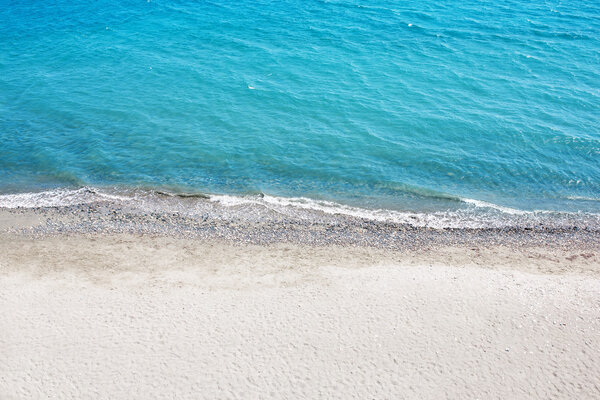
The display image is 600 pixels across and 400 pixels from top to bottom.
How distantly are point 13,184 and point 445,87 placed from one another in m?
30.3

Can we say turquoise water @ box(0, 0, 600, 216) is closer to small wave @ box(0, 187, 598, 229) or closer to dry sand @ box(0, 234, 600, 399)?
small wave @ box(0, 187, 598, 229)

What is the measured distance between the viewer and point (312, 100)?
114 ft

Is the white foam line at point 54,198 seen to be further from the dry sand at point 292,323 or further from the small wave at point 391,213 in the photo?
the small wave at point 391,213

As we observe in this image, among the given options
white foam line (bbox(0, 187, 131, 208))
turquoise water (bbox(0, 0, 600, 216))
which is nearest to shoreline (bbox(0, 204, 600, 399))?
white foam line (bbox(0, 187, 131, 208))

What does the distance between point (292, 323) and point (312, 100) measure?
844 inches

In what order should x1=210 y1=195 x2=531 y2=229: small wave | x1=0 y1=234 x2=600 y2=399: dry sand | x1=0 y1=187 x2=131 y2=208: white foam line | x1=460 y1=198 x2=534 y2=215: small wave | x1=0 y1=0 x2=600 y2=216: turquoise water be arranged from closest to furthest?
x1=0 y1=234 x2=600 y2=399: dry sand < x1=210 y1=195 x2=531 y2=229: small wave < x1=0 y1=187 x2=131 y2=208: white foam line < x1=460 y1=198 x2=534 y2=215: small wave < x1=0 y1=0 x2=600 y2=216: turquoise water

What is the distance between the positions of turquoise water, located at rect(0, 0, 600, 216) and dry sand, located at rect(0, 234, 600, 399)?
20.9 ft

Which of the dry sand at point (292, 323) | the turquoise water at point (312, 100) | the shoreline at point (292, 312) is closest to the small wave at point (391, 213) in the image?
the turquoise water at point (312, 100)

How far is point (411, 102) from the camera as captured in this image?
34344 mm

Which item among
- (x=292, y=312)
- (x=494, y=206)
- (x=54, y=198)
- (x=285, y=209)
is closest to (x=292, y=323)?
(x=292, y=312)

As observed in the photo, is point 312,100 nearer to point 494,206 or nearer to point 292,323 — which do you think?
point 494,206

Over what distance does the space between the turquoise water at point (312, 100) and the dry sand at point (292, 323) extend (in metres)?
6.37

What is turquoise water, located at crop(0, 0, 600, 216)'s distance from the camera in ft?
89.0

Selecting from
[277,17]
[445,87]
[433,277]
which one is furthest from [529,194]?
[277,17]
